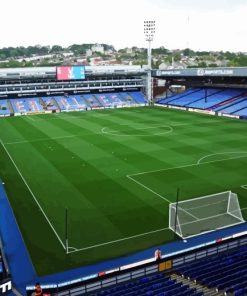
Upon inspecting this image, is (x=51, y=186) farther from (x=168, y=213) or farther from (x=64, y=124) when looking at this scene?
(x=64, y=124)

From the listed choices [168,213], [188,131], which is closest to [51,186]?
[168,213]

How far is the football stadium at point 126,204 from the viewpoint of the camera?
15180mm

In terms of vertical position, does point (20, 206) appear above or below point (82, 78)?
below

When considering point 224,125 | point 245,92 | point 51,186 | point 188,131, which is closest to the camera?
point 51,186

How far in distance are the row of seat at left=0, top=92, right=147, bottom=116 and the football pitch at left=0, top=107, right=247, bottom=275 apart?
18867 millimetres

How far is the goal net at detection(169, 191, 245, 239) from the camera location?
68.1 feet

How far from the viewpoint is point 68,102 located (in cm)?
7800

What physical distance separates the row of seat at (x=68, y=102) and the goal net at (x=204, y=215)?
5455 cm

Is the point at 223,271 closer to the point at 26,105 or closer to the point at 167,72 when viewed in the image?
the point at 26,105

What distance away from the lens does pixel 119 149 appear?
129 ft

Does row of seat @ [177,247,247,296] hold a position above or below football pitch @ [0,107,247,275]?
above

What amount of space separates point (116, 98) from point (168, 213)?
61.6 metres

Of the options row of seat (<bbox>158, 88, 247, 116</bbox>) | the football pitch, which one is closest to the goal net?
the football pitch

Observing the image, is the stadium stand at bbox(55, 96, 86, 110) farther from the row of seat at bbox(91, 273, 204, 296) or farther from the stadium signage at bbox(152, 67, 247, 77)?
the row of seat at bbox(91, 273, 204, 296)
